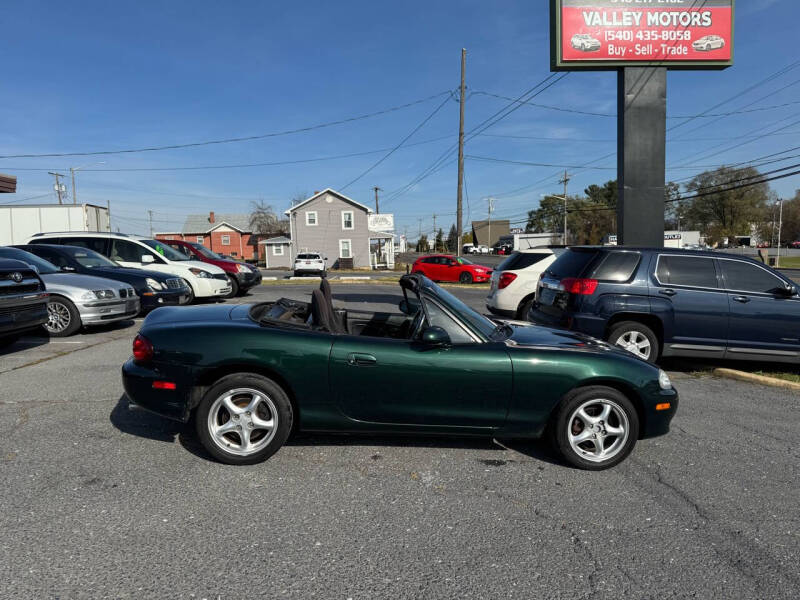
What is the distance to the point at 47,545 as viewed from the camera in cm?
260

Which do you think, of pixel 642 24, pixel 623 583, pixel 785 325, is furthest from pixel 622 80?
pixel 623 583

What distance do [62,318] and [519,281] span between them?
7.69 meters

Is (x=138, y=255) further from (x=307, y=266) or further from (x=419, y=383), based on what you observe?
(x=307, y=266)

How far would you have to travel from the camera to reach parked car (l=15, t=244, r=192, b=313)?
9867 mm

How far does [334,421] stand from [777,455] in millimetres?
3412

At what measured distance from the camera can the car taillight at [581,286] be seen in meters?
6.39

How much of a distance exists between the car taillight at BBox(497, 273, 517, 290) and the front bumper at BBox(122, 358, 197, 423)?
7.08m

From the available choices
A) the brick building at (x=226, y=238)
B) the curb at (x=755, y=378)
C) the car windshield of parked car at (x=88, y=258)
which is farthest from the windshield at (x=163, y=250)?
the brick building at (x=226, y=238)

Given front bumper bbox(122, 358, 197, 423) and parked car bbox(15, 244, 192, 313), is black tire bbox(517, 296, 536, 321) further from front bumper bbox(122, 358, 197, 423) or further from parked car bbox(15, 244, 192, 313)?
front bumper bbox(122, 358, 197, 423)

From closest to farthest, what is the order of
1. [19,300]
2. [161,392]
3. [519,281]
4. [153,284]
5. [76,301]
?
1. [161,392]
2. [19,300]
3. [76,301]
4. [519,281]
5. [153,284]

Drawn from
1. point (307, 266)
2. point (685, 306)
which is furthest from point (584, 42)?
point (307, 266)

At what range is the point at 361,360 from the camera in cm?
352

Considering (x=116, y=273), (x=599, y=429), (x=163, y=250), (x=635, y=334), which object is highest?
(x=163, y=250)

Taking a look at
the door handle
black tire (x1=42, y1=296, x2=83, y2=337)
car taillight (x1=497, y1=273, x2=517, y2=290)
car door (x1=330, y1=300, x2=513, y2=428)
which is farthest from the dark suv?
black tire (x1=42, y1=296, x2=83, y2=337)
